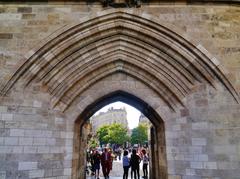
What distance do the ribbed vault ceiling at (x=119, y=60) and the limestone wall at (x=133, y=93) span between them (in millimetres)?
158

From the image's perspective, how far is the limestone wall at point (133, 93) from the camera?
4.20m

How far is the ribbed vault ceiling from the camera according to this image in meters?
4.50

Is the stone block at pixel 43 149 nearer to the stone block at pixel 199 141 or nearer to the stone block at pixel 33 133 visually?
the stone block at pixel 33 133

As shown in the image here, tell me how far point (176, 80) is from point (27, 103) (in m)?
2.86

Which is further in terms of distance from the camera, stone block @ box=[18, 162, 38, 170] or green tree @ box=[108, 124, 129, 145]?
green tree @ box=[108, 124, 129, 145]

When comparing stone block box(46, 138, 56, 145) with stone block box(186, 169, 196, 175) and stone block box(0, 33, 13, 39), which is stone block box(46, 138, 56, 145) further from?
stone block box(186, 169, 196, 175)

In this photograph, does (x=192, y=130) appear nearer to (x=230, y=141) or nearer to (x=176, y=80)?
(x=230, y=141)

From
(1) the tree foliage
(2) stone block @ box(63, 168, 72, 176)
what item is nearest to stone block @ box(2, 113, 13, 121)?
(2) stone block @ box(63, 168, 72, 176)

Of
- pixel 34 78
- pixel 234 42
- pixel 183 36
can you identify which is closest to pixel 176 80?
pixel 183 36

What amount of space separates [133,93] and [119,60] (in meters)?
0.74

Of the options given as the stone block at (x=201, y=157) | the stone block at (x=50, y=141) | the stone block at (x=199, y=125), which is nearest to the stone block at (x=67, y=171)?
the stone block at (x=50, y=141)


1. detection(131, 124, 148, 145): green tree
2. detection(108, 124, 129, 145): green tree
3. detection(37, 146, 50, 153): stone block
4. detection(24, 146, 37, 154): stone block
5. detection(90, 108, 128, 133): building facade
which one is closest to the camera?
detection(24, 146, 37, 154): stone block

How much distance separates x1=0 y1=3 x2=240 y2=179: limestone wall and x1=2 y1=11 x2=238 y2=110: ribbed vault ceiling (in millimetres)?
158

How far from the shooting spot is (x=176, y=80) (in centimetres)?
468
